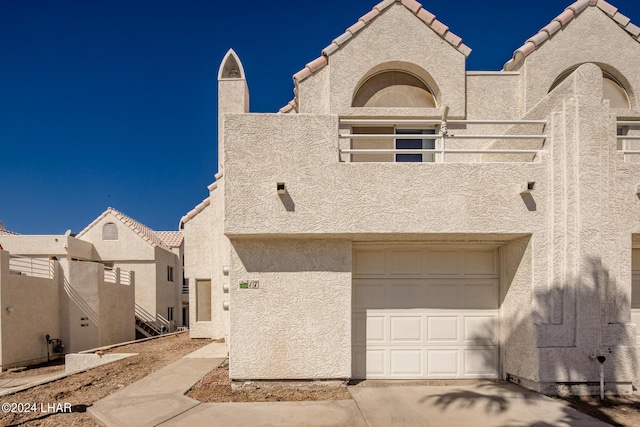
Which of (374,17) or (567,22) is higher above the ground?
(374,17)

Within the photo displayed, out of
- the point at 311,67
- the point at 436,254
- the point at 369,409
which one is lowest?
the point at 369,409

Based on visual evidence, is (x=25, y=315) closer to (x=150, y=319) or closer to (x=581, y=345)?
(x=150, y=319)

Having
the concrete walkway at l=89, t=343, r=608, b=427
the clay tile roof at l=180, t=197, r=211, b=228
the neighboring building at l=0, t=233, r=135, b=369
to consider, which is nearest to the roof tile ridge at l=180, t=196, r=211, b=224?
the clay tile roof at l=180, t=197, r=211, b=228

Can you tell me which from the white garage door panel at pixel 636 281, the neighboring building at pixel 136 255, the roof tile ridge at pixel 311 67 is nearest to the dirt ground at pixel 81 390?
the roof tile ridge at pixel 311 67

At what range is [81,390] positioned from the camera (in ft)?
20.5

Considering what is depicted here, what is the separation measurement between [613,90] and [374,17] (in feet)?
21.1

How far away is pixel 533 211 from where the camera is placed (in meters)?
5.84

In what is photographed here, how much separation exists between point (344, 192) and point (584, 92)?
464 centimetres

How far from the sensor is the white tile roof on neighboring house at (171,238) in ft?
85.1

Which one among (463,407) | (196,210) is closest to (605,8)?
(463,407)

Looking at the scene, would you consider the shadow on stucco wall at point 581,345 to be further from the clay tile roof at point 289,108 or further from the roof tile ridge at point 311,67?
the clay tile roof at point 289,108

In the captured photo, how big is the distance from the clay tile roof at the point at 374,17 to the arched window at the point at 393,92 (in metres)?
1.14

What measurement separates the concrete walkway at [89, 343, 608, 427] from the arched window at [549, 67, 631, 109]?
7.52m

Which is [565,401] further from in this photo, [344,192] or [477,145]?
[477,145]
